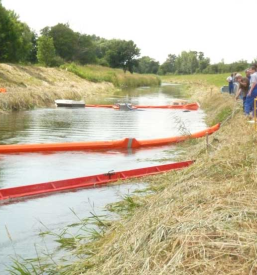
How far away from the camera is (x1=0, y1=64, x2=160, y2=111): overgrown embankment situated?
29.8 metres

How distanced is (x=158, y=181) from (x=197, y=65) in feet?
443

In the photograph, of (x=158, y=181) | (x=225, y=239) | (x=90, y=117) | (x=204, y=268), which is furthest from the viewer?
(x=90, y=117)

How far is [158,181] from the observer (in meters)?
10.4

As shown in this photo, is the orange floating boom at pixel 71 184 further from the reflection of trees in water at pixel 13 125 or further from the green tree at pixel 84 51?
the green tree at pixel 84 51

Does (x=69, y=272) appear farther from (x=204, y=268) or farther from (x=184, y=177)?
(x=184, y=177)

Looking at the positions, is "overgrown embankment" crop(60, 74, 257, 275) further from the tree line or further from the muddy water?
the tree line

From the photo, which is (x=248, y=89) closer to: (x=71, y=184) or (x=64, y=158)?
(x=64, y=158)

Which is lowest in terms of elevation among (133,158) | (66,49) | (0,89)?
(133,158)

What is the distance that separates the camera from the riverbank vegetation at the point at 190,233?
14.6ft

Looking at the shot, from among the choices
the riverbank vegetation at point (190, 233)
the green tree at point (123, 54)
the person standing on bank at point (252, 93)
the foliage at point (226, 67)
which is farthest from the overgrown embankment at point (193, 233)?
the green tree at point (123, 54)

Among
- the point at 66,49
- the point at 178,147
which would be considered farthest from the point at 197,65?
the point at 178,147

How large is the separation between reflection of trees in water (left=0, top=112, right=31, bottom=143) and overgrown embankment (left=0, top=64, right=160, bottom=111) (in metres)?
1.77

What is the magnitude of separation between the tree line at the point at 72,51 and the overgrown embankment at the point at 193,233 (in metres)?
41.6

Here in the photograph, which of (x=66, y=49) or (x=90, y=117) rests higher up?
(x=66, y=49)
